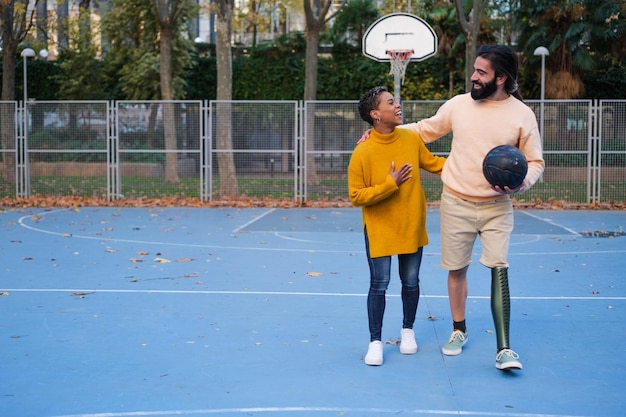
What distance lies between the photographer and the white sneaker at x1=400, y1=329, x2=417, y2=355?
22.1ft

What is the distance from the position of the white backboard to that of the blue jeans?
42.5 ft

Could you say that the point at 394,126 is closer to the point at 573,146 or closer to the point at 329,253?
the point at 329,253

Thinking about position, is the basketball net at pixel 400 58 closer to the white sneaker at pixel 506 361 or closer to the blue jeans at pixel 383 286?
the blue jeans at pixel 383 286

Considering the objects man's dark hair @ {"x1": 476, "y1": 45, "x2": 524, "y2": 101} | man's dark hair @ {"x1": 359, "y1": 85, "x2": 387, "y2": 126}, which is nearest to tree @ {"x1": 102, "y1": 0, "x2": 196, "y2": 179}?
man's dark hair @ {"x1": 359, "y1": 85, "x2": 387, "y2": 126}

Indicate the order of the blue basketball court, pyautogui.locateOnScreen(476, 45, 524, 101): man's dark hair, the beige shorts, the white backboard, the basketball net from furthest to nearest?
1. the white backboard
2. the basketball net
3. the beige shorts
4. pyautogui.locateOnScreen(476, 45, 524, 101): man's dark hair
5. the blue basketball court

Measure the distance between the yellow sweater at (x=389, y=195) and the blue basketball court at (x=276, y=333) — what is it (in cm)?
85

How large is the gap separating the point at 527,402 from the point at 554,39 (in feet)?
89.5

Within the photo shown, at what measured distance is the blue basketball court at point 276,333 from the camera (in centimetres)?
558

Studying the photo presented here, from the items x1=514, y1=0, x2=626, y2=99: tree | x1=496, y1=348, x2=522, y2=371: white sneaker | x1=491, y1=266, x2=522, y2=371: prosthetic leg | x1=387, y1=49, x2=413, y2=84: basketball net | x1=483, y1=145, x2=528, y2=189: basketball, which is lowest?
x1=496, y1=348, x2=522, y2=371: white sneaker

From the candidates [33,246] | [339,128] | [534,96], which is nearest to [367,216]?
[33,246]

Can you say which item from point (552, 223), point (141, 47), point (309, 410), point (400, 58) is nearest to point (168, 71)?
point (141, 47)

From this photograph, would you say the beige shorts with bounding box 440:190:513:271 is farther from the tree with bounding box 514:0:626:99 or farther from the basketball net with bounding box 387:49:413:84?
the tree with bounding box 514:0:626:99

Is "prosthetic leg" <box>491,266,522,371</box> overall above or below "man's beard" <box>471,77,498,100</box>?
below

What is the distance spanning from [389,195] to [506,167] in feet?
2.76
